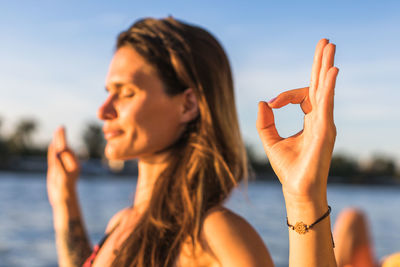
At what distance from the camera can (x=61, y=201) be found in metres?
2.78

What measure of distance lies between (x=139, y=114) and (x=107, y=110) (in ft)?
0.57

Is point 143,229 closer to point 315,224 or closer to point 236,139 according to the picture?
point 236,139

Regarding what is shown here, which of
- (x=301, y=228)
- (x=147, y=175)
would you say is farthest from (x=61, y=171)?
(x=301, y=228)

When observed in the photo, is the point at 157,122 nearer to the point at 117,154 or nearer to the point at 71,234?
the point at 117,154

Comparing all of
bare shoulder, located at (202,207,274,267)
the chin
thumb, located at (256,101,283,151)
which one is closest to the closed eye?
the chin

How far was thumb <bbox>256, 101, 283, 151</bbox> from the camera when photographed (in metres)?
1.35

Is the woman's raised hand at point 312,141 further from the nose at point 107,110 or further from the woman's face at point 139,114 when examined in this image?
the nose at point 107,110

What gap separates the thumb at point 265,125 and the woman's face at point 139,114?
2.56 ft

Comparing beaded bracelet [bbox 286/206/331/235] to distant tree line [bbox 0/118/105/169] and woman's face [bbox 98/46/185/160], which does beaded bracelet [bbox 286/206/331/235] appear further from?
distant tree line [bbox 0/118/105/169]

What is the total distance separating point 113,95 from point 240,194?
795 mm

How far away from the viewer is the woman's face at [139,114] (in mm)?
2031

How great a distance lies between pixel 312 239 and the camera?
1.22 m

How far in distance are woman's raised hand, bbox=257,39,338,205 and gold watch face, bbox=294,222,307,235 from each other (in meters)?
0.07

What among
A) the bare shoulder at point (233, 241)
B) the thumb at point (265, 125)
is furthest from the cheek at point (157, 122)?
the thumb at point (265, 125)
